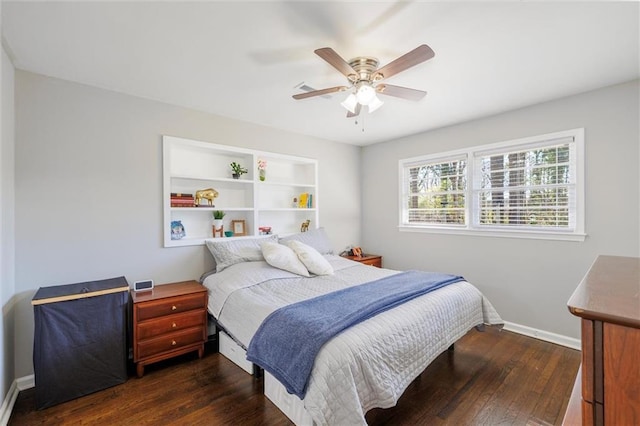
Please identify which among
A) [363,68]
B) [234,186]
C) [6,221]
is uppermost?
[363,68]

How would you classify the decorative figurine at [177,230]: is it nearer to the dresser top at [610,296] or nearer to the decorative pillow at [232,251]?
the decorative pillow at [232,251]

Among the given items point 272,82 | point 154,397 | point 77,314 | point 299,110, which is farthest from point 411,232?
point 77,314

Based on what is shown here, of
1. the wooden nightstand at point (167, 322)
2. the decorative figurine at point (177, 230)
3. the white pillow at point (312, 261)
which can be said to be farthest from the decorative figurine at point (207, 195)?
the white pillow at point (312, 261)

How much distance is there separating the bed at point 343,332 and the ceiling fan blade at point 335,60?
1641 mm

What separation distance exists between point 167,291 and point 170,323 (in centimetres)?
30

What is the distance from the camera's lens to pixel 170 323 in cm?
248

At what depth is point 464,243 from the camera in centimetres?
361

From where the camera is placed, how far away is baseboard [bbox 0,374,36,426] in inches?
72.5

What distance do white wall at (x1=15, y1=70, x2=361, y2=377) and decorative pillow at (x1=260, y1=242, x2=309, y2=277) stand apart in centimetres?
79

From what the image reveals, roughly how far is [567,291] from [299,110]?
3.39 metres

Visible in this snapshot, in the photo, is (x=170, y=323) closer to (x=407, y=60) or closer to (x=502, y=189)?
(x=407, y=60)

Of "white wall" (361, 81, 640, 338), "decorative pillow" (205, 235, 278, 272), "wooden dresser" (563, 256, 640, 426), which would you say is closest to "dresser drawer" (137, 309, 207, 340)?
"decorative pillow" (205, 235, 278, 272)

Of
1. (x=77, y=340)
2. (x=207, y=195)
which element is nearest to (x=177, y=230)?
(x=207, y=195)

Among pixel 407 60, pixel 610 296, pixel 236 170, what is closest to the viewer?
pixel 610 296
